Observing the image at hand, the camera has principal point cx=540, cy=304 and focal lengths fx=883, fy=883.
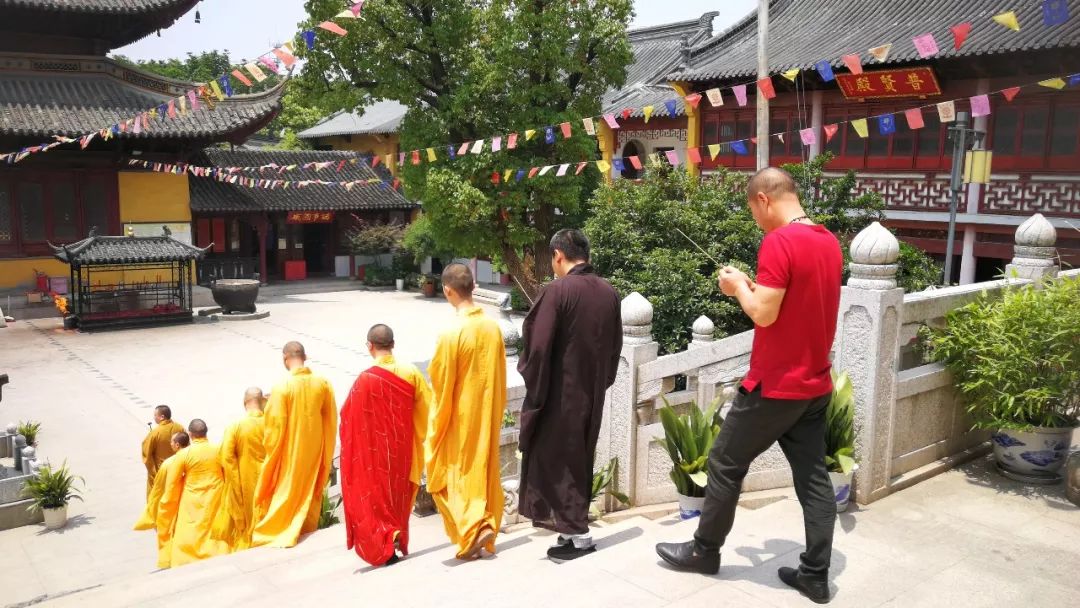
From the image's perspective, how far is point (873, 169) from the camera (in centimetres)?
1658

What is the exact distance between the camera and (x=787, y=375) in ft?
10.8

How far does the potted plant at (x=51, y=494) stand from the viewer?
7.65 metres

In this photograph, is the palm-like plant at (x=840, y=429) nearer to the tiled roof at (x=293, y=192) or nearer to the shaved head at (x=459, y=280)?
the shaved head at (x=459, y=280)

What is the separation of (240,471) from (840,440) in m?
4.28

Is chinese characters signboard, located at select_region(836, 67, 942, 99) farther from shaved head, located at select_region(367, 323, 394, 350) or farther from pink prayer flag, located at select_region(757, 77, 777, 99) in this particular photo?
shaved head, located at select_region(367, 323, 394, 350)

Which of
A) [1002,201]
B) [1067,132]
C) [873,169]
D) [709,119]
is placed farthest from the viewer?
[709,119]

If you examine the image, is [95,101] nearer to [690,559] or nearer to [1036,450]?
[690,559]

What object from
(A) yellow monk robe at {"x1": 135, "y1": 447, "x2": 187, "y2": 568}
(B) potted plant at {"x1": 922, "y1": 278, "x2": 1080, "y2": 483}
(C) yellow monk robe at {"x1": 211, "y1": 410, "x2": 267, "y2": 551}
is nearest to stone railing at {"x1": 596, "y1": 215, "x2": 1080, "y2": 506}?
(B) potted plant at {"x1": 922, "y1": 278, "x2": 1080, "y2": 483}

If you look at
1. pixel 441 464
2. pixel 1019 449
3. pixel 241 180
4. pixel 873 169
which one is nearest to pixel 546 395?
pixel 441 464

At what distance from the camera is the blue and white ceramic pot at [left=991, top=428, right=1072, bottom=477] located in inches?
189

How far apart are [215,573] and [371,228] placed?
22.3 m

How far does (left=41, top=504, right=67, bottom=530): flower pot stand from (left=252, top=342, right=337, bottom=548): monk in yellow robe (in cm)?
275

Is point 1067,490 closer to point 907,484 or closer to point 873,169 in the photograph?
point 907,484

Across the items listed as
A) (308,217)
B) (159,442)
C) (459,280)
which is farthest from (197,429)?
(308,217)
